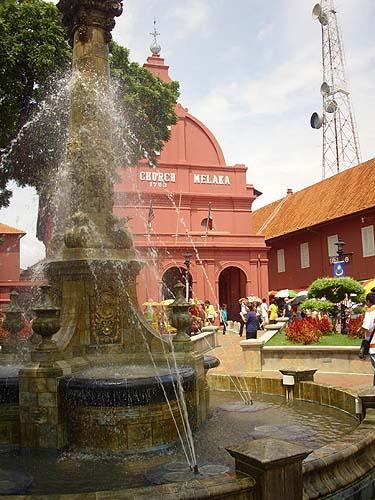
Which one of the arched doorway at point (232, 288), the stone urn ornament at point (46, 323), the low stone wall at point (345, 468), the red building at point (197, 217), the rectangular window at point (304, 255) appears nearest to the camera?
the low stone wall at point (345, 468)

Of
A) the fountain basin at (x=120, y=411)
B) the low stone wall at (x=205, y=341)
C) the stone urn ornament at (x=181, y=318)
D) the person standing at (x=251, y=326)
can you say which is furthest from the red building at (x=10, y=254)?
the fountain basin at (x=120, y=411)

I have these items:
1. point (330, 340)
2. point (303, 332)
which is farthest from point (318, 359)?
point (330, 340)

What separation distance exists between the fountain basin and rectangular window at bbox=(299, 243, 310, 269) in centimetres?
2987

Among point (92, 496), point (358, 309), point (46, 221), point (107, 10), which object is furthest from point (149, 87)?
point (92, 496)

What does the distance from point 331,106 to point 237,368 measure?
29484 millimetres

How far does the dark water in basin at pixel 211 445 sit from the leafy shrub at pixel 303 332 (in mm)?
5629

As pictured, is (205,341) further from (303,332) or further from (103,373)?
(103,373)

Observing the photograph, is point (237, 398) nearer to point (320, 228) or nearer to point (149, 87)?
point (149, 87)

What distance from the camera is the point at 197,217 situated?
34.4 meters

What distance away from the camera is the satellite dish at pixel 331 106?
127 feet

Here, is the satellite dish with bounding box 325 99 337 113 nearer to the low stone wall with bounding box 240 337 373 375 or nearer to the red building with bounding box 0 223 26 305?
the red building with bounding box 0 223 26 305

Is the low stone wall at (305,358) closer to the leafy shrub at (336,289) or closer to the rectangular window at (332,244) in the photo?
the leafy shrub at (336,289)

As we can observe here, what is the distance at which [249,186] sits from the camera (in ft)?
118

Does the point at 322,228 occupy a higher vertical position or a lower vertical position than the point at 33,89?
lower
